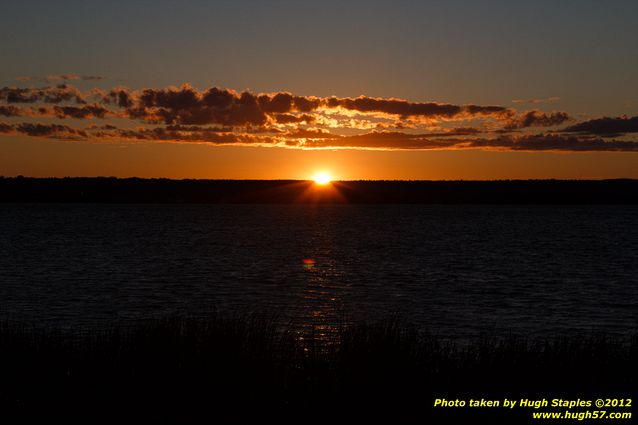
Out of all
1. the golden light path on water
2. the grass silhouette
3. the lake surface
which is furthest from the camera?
the lake surface

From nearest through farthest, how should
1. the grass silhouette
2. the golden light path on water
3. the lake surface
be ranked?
the grass silhouette < the golden light path on water < the lake surface

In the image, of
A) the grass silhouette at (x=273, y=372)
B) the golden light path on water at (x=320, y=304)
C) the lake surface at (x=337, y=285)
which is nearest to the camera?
the grass silhouette at (x=273, y=372)

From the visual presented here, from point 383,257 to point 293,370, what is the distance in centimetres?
6264

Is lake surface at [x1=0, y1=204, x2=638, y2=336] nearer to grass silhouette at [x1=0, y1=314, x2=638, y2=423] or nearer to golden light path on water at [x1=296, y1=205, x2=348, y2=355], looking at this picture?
golden light path on water at [x1=296, y1=205, x2=348, y2=355]

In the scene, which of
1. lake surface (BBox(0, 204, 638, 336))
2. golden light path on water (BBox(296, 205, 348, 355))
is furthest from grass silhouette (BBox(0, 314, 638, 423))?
lake surface (BBox(0, 204, 638, 336))

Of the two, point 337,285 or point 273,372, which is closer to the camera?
point 273,372

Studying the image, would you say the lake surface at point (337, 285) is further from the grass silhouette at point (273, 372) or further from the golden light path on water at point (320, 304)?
the grass silhouette at point (273, 372)

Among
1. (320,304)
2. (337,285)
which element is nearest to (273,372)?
(320,304)

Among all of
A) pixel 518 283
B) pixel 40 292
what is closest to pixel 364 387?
pixel 40 292

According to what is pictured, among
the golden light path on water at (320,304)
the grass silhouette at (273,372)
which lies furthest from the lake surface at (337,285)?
the grass silhouette at (273,372)

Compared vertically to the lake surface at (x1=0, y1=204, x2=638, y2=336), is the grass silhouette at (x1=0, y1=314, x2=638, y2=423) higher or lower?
higher

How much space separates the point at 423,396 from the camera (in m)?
15.5

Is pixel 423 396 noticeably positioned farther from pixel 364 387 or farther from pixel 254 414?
pixel 254 414

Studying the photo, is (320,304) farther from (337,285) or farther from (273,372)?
(273,372)
